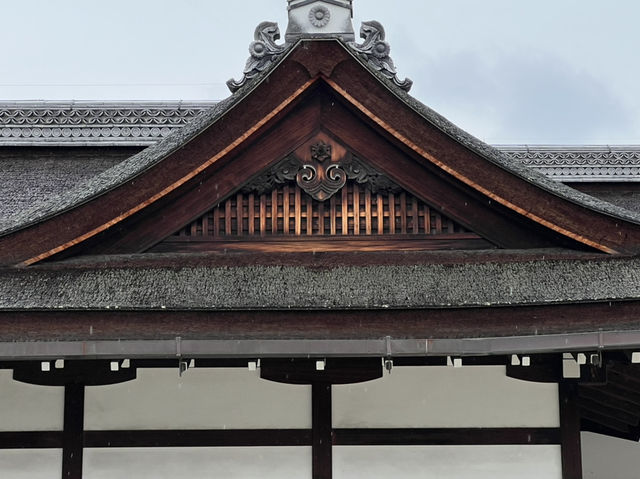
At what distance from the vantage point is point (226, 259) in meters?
5.54

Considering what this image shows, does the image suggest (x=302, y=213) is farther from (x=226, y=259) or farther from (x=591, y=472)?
(x=591, y=472)

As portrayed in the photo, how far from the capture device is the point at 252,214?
5836mm

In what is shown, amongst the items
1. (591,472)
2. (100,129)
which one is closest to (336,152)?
(100,129)

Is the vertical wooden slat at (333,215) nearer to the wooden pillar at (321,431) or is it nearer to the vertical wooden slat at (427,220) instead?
the vertical wooden slat at (427,220)

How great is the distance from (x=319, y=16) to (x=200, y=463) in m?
3.71

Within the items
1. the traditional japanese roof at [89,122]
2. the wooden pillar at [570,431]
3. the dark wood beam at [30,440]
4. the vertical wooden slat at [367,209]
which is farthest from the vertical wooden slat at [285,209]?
the traditional japanese roof at [89,122]

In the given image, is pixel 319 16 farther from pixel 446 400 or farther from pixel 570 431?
pixel 570 431

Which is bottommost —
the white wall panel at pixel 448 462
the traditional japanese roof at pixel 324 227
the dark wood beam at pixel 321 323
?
the white wall panel at pixel 448 462

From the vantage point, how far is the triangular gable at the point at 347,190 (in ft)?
17.6

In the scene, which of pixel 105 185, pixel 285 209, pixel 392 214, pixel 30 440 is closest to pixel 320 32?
pixel 285 209

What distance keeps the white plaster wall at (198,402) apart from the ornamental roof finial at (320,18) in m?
2.86

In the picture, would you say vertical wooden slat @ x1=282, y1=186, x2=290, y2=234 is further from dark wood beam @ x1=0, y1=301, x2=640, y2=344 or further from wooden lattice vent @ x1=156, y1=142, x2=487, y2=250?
dark wood beam @ x1=0, y1=301, x2=640, y2=344

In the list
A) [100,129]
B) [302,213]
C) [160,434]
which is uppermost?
[100,129]

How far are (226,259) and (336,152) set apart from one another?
119cm
